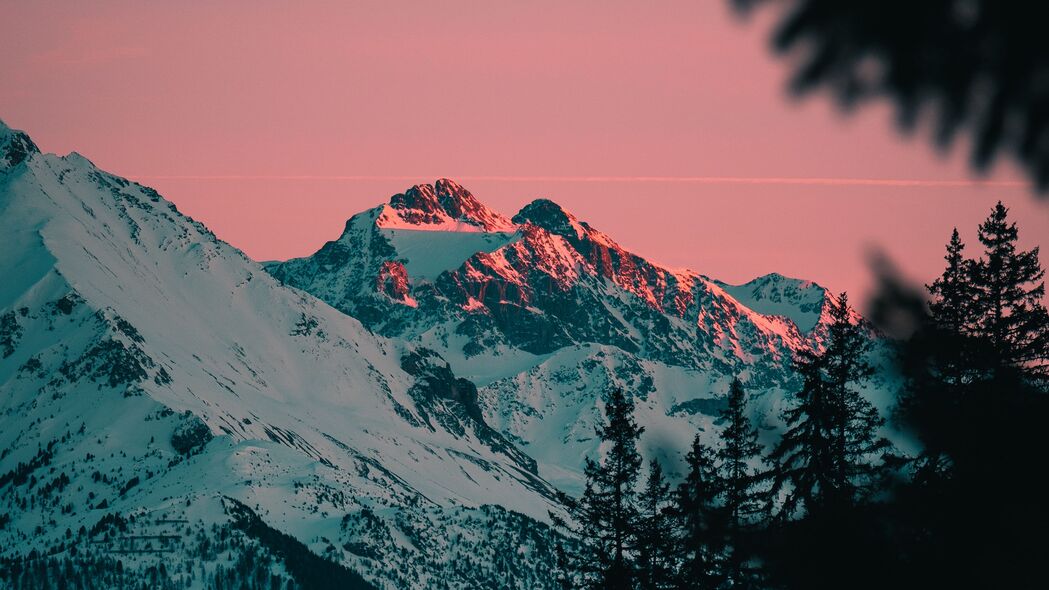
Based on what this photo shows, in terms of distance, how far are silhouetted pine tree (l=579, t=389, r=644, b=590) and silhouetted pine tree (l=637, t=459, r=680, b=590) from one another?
0.69m

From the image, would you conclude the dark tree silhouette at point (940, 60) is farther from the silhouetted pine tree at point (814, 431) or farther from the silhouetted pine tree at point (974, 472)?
the silhouetted pine tree at point (814, 431)

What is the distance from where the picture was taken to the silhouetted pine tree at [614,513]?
4297 cm

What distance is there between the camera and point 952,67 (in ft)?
13.0

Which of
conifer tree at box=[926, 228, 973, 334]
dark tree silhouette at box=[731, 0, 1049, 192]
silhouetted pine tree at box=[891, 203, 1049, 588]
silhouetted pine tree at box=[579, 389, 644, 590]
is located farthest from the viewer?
silhouetted pine tree at box=[579, 389, 644, 590]

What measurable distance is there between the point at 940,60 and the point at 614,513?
4119cm

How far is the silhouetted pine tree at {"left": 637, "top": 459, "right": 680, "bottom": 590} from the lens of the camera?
110 ft

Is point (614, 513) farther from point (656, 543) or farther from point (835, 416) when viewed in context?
point (656, 543)

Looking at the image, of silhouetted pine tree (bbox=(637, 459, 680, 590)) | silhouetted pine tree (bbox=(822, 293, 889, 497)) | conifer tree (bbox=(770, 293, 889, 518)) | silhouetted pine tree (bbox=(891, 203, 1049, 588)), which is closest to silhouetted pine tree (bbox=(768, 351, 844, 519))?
conifer tree (bbox=(770, 293, 889, 518))

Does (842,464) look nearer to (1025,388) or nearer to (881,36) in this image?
(1025,388)

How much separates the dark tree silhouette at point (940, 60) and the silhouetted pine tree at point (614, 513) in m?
37.1

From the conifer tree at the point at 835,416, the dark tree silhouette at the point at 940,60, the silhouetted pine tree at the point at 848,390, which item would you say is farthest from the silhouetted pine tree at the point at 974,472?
the silhouetted pine tree at the point at 848,390

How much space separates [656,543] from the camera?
34.1m

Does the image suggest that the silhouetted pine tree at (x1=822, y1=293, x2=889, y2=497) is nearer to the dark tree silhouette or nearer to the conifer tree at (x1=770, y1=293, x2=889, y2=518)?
the conifer tree at (x1=770, y1=293, x2=889, y2=518)

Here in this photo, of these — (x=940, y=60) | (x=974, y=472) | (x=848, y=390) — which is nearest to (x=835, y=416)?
(x=848, y=390)
